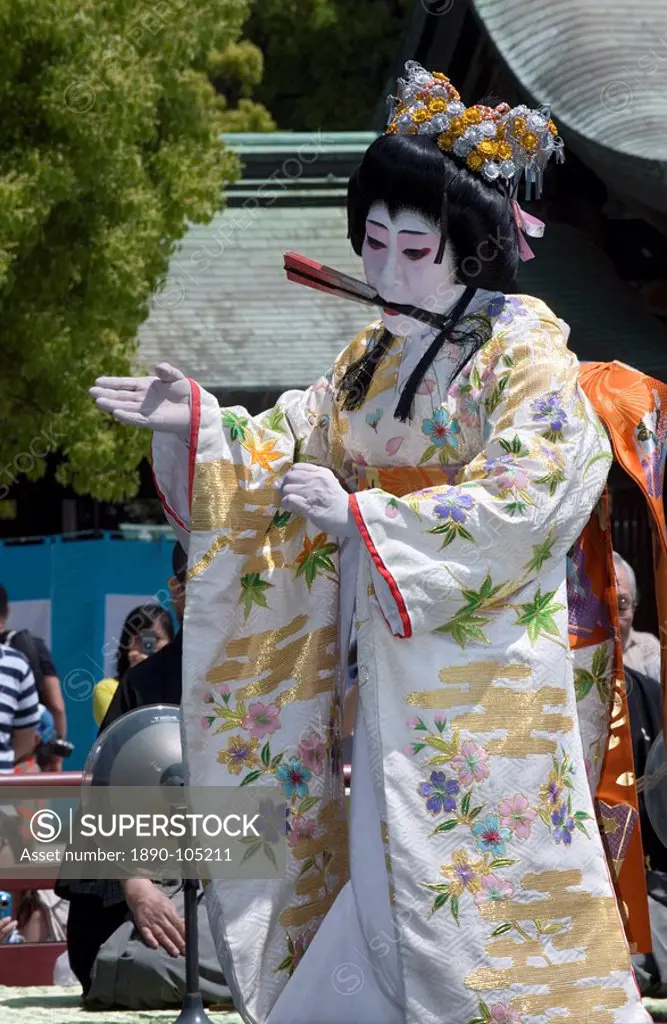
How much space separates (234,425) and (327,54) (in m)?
18.8

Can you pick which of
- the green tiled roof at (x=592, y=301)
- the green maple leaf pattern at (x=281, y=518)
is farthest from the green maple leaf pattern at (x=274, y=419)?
the green tiled roof at (x=592, y=301)

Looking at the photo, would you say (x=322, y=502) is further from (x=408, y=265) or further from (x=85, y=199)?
(x=85, y=199)

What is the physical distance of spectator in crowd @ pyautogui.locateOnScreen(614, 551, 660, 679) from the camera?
5.66m

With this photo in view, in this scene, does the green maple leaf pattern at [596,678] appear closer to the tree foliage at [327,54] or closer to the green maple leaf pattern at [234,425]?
the green maple leaf pattern at [234,425]

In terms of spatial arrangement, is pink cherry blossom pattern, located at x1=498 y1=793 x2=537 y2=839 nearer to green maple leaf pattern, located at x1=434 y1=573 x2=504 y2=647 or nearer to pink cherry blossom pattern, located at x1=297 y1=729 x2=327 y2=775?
green maple leaf pattern, located at x1=434 y1=573 x2=504 y2=647

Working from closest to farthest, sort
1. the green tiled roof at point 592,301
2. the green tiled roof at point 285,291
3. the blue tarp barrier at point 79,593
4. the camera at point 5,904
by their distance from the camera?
the camera at point 5,904 → the blue tarp barrier at point 79,593 → the green tiled roof at point 592,301 → the green tiled roof at point 285,291

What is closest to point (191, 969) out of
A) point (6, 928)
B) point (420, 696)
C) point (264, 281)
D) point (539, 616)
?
point (420, 696)

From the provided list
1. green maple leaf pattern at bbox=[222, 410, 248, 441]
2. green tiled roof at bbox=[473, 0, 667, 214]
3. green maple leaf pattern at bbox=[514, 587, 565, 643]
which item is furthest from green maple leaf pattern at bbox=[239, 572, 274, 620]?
green tiled roof at bbox=[473, 0, 667, 214]

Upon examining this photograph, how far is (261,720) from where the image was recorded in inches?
155

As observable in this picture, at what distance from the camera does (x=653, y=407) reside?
4.12 meters

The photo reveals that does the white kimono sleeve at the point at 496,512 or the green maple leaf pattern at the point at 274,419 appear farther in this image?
the green maple leaf pattern at the point at 274,419

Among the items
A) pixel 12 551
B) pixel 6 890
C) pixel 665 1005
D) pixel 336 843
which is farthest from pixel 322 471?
pixel 12 551

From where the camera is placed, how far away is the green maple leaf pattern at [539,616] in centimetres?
373

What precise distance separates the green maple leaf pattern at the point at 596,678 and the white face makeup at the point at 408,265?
888 millimetres
